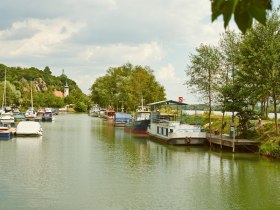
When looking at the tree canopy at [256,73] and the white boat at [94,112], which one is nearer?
the tree canopy at [256,73]

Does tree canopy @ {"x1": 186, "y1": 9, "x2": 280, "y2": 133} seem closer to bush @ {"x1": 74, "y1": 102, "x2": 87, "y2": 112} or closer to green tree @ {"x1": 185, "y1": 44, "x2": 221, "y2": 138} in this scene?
green tree @ {"x1": 185, "y1": 44, "x2": 221, "y2": 138}

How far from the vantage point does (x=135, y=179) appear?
25.5m

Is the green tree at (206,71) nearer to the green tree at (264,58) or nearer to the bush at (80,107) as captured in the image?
the green tree at (264,58)

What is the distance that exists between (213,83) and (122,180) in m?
27.2

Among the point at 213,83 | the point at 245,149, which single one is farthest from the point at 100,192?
the point at 213,83

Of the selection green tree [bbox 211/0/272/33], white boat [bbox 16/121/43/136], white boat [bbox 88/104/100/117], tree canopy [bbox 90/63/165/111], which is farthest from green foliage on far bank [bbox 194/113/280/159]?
white boat [bbox 88/104/100/117]

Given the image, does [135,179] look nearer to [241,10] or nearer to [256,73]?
[256,73]

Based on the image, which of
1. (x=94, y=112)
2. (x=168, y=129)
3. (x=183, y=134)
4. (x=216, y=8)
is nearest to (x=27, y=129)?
(x=168, y=129)

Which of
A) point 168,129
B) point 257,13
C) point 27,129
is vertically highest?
point 257,13

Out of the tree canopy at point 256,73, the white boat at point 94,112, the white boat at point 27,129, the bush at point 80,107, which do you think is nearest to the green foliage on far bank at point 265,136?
the tree canopy at point 256,73

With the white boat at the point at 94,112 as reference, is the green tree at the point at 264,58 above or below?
above

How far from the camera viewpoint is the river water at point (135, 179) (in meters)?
20.1

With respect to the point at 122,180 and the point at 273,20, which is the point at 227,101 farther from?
the point at 122,180

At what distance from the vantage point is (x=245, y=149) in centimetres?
3838
